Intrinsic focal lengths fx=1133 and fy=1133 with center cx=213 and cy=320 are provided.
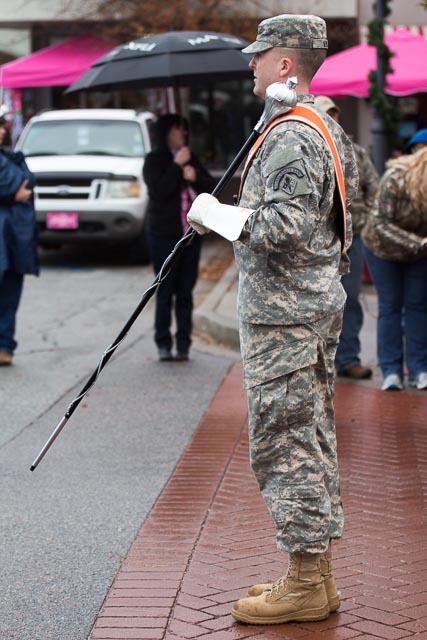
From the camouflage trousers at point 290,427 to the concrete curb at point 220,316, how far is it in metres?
6.09

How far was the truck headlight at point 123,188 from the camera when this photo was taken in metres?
15.5

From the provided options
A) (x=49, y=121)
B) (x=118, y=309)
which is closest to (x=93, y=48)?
(x=49, y=121)

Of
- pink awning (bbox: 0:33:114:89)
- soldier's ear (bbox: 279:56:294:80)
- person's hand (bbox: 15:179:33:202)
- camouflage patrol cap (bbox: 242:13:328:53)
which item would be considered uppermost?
camouflage patrol cap (bbox: 242:13:328:53)

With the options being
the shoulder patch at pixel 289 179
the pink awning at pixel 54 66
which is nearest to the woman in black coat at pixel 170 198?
the shoulder patch at pixel 289 179

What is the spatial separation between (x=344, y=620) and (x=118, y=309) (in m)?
8.36

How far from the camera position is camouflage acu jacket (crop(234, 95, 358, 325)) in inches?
141

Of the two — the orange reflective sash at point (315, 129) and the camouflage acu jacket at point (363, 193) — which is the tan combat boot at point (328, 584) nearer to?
the orange reflective sash at point (315, 129)

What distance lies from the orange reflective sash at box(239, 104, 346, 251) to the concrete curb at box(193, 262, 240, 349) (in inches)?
241

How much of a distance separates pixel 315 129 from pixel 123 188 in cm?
1199

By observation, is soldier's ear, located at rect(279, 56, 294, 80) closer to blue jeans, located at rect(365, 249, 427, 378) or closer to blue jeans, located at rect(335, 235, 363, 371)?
blue jeans, located at rect(365, 249, 427, 378)

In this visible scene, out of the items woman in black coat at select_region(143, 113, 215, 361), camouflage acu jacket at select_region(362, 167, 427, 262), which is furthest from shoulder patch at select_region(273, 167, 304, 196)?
woman in black coat at select_region(143, 113, 215, 361)

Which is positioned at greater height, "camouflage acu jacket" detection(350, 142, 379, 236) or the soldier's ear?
the soldier's ear

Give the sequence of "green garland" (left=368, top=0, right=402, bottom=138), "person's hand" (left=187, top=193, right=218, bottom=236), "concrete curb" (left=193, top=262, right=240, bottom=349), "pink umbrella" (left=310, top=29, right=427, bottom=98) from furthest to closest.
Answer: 1. "pink umbrella" (left=310, top=29, right=427, bottom=98)
2. "green garland" (left=368, top=0, right=402, bottom=138)
3. "concrete curb" (left=193, top=262, right=240, bottom=349)
4. "person's hand" (left=187, top=193, right=218, bottom=236)

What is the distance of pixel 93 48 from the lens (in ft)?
75.1
